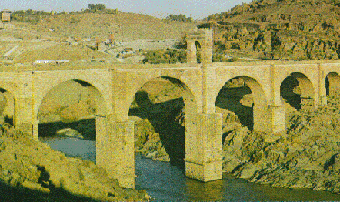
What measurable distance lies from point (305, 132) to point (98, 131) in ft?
56.2

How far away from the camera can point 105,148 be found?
1065 inches

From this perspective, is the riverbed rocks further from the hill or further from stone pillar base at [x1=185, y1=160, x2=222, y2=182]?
the hill

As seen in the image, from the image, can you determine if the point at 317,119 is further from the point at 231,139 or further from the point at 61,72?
the point at 61,72

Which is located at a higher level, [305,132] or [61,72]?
[61,72]

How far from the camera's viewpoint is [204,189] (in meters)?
28.9

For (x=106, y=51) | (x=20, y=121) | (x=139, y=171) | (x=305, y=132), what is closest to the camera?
(x=20, y=121)

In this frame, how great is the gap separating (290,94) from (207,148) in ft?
66.0

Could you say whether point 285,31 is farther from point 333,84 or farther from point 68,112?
point 68,112

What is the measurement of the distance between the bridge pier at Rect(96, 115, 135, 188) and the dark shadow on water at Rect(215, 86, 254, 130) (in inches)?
548

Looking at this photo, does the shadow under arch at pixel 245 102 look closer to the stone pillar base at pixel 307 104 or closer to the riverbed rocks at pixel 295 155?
the riverbed rocks at pixel 295 155

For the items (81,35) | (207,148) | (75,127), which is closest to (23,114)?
(207,148)

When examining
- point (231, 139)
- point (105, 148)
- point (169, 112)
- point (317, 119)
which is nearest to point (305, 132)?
point (317, 119)

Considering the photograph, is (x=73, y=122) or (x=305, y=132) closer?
(x=305, y=132)

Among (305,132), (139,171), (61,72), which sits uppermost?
(61,72)
